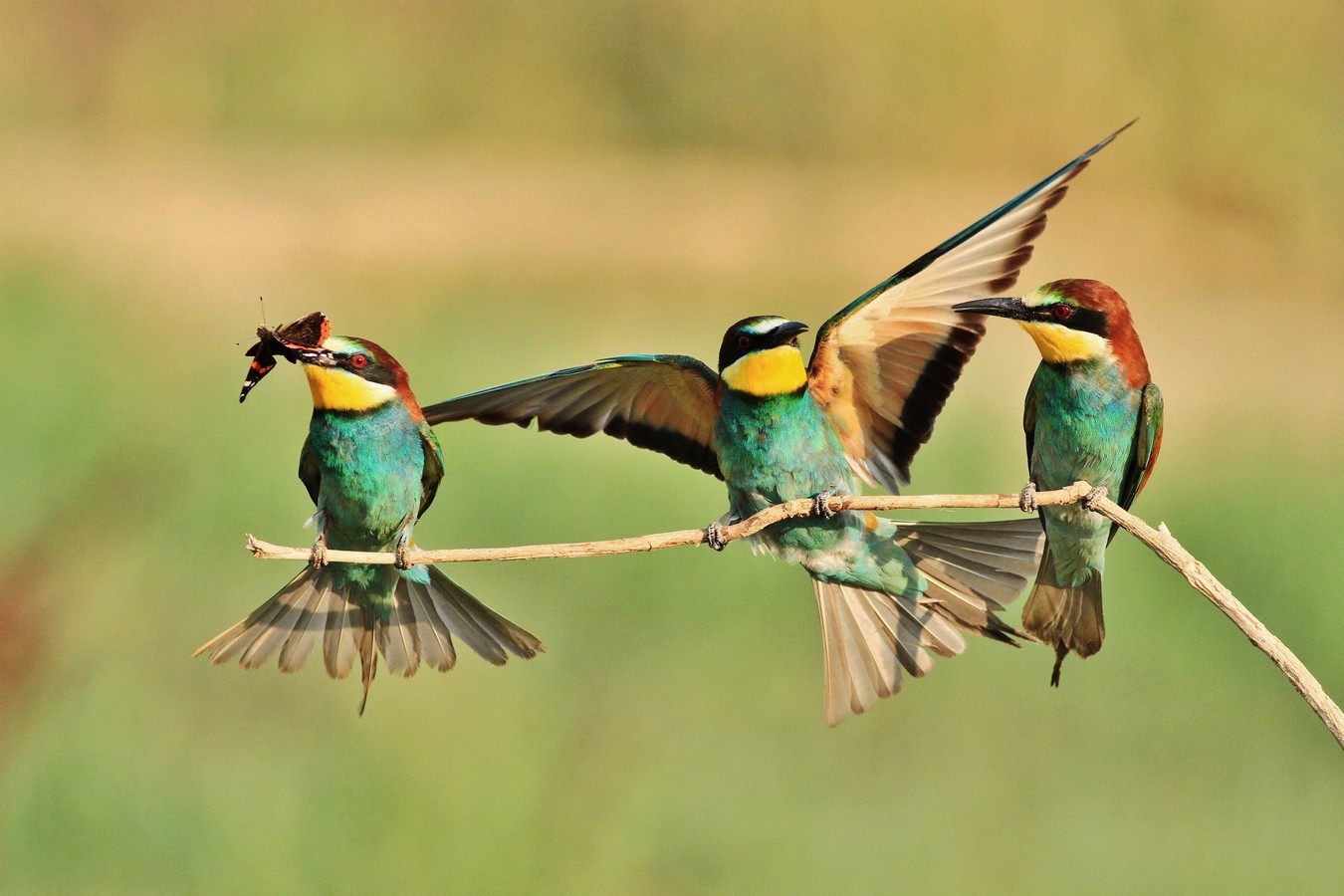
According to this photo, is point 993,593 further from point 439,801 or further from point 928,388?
point 439,801

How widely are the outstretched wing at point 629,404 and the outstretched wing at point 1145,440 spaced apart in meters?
0.59

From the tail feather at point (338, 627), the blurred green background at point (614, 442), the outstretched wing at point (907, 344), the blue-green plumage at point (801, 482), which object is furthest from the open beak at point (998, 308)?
the blurred green background at point (614, 442)

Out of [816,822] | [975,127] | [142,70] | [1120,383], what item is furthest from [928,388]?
[142,70]

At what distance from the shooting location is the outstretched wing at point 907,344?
186 cm

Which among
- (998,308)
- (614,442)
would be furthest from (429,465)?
(614,442)

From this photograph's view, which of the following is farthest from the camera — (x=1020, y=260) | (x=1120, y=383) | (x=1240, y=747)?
(x=1240, y=747)

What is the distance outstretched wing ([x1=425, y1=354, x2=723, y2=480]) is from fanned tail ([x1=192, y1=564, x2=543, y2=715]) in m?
0.27

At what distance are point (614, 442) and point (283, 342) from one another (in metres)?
2.19

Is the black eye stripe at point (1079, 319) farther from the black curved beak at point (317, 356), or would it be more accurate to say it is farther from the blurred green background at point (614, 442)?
the blurred green background at point (614, 442)

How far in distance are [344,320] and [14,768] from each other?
1819 millimetres

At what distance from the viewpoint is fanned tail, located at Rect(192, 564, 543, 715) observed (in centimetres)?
214

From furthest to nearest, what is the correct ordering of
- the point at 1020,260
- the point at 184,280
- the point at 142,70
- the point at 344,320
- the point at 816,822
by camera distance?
the point at 142,70 → the point at 184,280 → the point at 344,320 → the point at 816,822 → the point at 1020,260

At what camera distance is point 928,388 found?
210 centimetres

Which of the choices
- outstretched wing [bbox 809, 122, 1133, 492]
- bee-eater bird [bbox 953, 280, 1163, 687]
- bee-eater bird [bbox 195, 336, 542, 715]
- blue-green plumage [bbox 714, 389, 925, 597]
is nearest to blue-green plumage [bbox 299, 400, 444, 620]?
bee-eater bird [bbox 195, 336, 542, 715]
